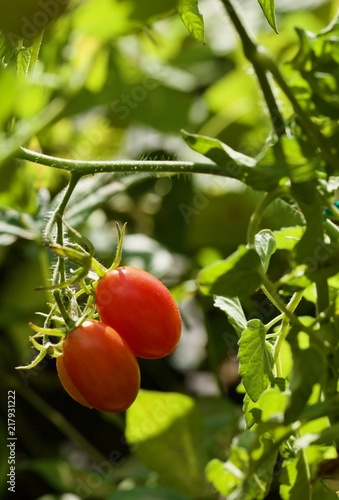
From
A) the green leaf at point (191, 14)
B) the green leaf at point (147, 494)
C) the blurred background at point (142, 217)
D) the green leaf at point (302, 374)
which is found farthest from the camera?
the blurred background at point (142, 217)

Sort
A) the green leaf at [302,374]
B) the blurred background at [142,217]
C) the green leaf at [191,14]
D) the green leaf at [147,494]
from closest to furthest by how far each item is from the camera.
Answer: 1. the green leaf at [302,374]
2. the green leaf at [191,14]
3. the green leaf at [147,494]
4. the blurred background at [142,217]

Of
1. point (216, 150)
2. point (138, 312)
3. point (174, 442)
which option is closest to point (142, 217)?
point (174, 442)

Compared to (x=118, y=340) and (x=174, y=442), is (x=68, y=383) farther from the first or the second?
(x=174, y=442)

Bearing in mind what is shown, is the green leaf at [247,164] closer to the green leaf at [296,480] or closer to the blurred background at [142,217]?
the green leaf at [296,480]

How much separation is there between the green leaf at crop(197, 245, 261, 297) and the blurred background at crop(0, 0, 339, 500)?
740 mm

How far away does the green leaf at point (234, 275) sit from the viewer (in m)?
0.66

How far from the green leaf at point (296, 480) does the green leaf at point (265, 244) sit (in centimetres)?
18

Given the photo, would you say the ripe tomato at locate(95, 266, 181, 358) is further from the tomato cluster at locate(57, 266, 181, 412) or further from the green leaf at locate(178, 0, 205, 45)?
the green leaf at locate(178, 0, 205, 45)

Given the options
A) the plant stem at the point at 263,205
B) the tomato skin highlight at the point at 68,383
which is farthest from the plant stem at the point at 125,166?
the tomato skin highlight at the point at 68,383

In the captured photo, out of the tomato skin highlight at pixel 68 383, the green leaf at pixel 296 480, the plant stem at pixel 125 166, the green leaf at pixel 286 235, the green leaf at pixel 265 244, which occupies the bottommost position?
the green leaf at pixel 296 480

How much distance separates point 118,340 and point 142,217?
44.3 inches

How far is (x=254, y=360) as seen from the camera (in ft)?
2.52

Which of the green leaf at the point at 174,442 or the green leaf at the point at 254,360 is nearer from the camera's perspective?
the green leaf at the point at 254,360

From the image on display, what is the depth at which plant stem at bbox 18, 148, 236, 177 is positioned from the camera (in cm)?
81
